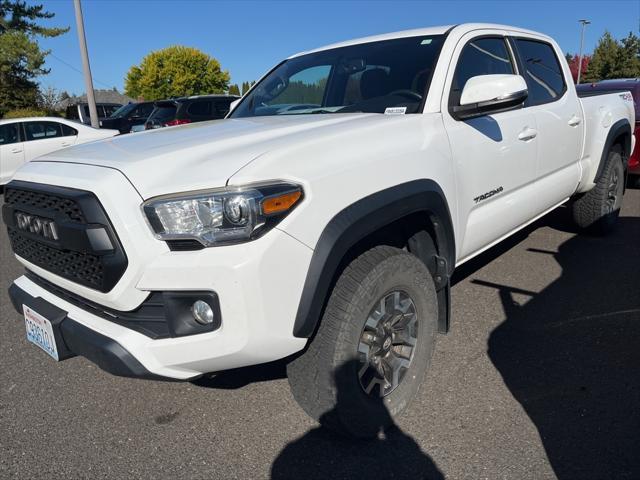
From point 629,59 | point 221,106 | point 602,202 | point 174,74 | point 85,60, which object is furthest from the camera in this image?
point 174,74

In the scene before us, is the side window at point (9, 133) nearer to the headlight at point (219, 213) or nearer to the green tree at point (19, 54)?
the headlight at point (219, 213)

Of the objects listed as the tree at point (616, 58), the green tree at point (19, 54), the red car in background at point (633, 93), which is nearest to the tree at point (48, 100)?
the green tree at point (19, 54)

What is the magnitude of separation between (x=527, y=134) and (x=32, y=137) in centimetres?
995

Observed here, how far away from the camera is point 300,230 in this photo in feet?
5.99

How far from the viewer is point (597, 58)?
43062 millimetres

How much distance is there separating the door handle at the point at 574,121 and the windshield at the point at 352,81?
63.0 inches

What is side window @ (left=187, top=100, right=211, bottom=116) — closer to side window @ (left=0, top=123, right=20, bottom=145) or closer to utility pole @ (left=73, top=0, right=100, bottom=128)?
side window @ (left=0, top=123, right=20, bottom=145)

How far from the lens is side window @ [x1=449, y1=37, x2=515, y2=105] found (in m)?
2.87

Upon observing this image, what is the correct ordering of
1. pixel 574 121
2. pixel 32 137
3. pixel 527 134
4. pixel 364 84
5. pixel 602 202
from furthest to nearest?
pixel 32 137 < pixel 602 202 < pixel 574 121 < pixel 527 134 < pixel 364 84

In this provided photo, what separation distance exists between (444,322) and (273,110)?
68.3 inches

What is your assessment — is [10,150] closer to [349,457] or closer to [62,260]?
[62,260]

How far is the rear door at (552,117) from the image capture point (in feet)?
11.7

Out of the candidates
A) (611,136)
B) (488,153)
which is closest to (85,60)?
(611,136)

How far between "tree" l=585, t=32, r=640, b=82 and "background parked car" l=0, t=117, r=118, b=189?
43.4 meters
